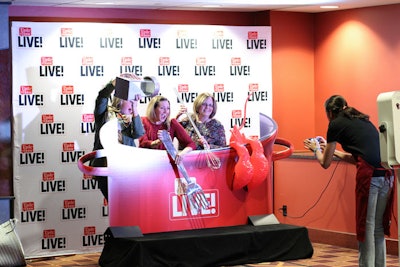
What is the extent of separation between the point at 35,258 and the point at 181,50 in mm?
2651

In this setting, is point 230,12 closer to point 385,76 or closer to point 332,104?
point 385,76

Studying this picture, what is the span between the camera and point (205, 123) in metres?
8.70

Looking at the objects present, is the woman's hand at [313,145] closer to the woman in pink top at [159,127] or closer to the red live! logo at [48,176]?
the woman in pink top at [159,127]

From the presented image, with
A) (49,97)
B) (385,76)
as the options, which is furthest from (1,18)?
(385,76)

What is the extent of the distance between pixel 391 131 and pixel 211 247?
10.6 feet

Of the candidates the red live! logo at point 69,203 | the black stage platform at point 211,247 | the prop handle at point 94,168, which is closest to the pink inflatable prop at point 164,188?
the prop handle at point 94,168

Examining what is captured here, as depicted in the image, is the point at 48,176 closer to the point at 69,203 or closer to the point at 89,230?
the point at 69,203

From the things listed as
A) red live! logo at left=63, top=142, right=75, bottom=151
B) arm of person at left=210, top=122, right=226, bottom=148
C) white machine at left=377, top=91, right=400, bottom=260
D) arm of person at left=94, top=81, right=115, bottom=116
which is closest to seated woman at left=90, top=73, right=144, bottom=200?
arm of person at left=94, top=81, right=115, bottom=116

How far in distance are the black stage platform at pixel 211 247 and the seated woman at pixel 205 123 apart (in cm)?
85

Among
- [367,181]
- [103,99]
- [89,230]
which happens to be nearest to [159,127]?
[103,99]

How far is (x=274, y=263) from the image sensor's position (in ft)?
27.6

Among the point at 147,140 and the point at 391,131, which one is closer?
the point at 391,131

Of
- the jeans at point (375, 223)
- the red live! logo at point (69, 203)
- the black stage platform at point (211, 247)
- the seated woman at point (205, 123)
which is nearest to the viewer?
the jeans at point (375, 223)

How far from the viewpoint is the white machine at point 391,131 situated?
5214 mm
